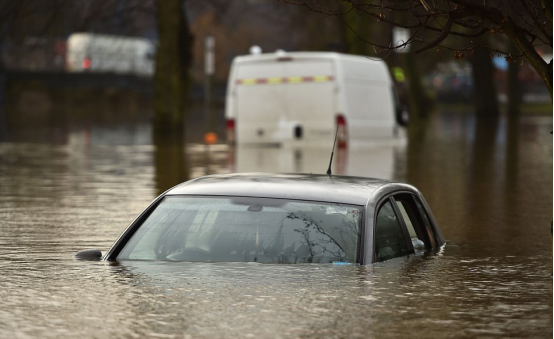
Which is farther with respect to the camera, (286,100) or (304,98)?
(286,100)

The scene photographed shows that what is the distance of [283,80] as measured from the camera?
26.0m

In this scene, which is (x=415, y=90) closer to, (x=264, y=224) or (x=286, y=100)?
(x=286, y=100)

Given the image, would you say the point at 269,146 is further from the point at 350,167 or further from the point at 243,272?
the point at 243,272

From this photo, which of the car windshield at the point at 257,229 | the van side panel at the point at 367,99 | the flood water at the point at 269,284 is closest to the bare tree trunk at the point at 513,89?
the van side panel at the point at 367,99

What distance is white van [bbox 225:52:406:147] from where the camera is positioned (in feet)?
84.3

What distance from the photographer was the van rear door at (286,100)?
25.8 metres

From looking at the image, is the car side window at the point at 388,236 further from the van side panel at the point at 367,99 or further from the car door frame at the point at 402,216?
the van side panel at the point at 367,99

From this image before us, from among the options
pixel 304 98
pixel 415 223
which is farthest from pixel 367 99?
pixel 415 223

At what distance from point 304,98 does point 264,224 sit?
59.0 ft

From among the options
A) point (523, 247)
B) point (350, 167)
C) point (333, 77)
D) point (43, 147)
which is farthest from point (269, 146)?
point (523, 247)

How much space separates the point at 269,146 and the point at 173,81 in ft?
37.4

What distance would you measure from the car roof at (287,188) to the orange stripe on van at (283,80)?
659 inches

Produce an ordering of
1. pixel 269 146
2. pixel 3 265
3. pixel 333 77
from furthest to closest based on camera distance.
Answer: pixel 269 146
pixel 333 77
pixel 3 265

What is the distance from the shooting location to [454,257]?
10.9 meters
